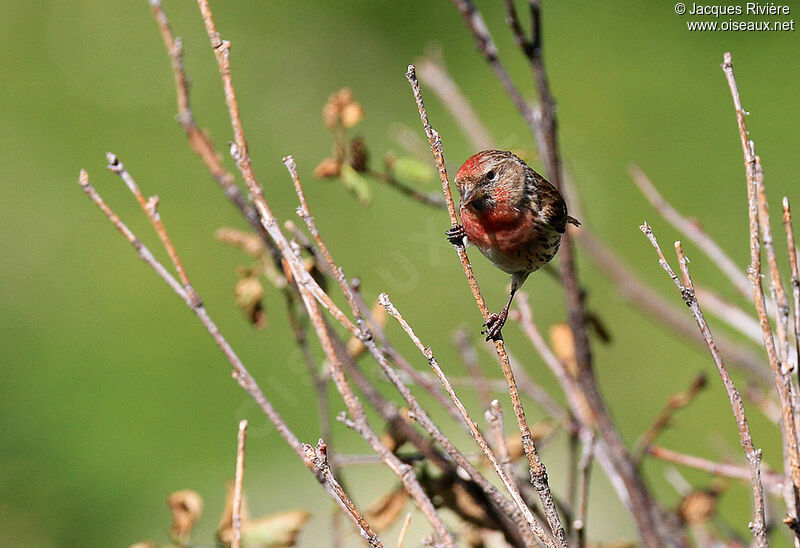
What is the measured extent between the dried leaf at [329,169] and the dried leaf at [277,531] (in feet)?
2.26

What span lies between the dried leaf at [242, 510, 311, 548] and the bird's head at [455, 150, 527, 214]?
67cm

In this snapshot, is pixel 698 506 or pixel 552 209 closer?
pixel 552 209

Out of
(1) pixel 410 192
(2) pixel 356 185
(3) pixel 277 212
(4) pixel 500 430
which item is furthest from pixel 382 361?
(3) pixel 277 212

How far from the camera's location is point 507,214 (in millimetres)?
1820

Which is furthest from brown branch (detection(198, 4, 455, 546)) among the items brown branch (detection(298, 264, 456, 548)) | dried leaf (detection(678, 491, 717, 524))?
dried leaf (detection(678, 491, 717, 524))

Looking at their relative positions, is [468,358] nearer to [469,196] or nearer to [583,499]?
[583,499]

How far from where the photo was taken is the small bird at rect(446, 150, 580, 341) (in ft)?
5.74

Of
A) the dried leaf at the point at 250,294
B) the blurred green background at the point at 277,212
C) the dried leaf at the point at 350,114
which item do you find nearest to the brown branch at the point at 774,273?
the dried leaf at the point at 350,114

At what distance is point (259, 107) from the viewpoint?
6.16 meters

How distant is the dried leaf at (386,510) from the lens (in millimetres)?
1997

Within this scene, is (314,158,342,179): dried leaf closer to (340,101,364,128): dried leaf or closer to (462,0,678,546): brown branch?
(340,101,364,128): dried leaf

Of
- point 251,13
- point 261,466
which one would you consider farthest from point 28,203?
point 261,466

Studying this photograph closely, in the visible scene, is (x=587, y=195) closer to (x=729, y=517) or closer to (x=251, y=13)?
(x=729, y=517)

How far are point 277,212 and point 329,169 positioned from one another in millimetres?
3310
